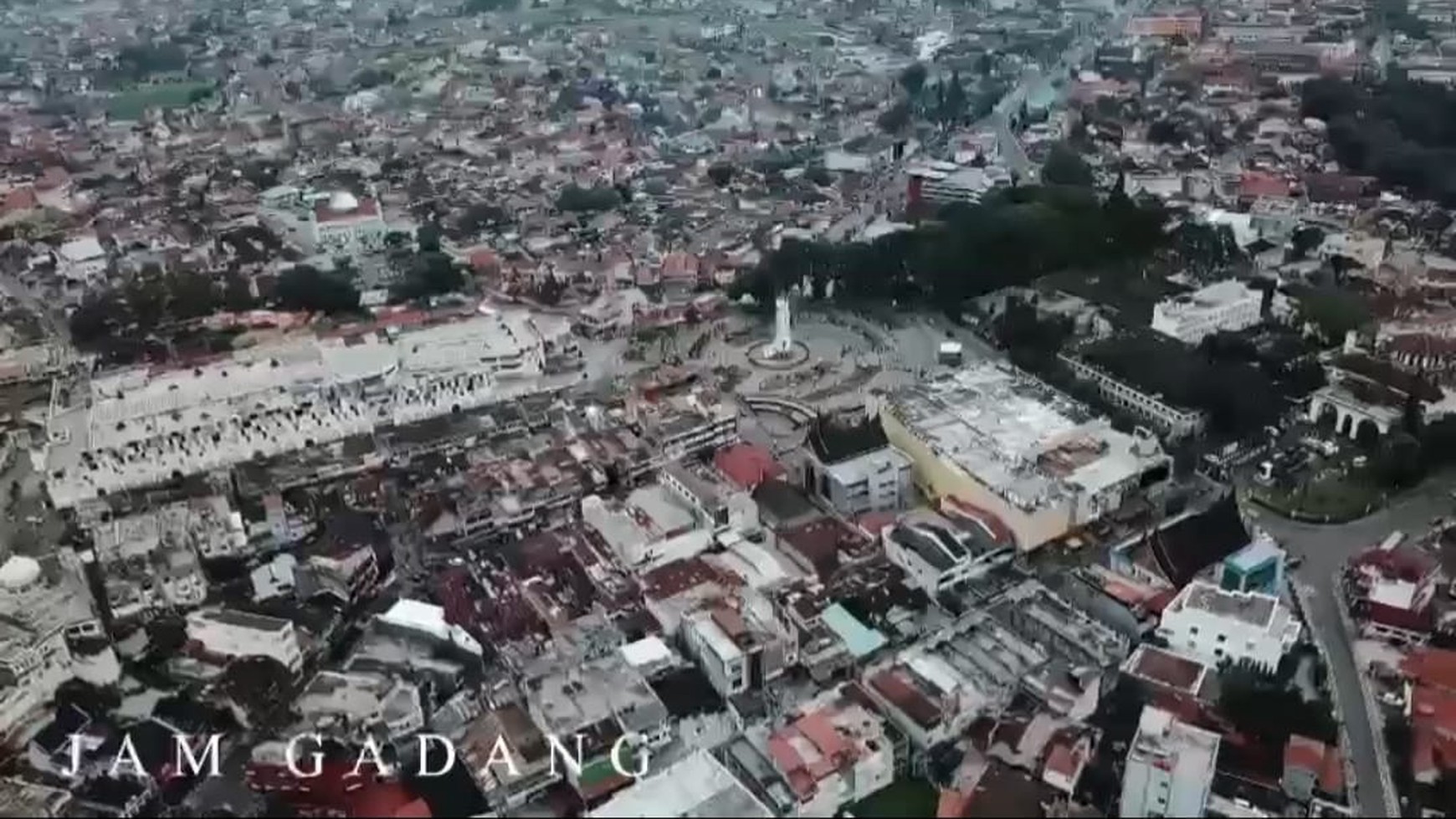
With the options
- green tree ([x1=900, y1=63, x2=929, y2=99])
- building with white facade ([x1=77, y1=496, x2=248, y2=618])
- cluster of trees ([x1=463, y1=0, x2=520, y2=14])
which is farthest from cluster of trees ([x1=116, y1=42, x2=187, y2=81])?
building with white facade ([x1=77, y1=496, x2=248, y2=618])

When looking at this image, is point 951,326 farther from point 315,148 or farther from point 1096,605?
point 315,148

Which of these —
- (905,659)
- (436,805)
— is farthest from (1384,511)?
(436,805)

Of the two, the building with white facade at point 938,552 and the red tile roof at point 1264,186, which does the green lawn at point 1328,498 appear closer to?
the building with white facade at point 938,552

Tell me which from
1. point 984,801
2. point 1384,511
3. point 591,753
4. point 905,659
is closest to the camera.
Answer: point 984,801

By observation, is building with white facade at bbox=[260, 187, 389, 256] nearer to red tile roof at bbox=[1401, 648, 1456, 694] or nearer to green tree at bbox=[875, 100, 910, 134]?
green tree at bbox=[875, 100, 910, 134]

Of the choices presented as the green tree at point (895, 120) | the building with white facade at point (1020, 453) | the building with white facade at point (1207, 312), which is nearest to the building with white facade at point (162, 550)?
the building with white facade at point (1020, 453)

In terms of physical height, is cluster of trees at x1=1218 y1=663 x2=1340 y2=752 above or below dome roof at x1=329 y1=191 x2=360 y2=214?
above
